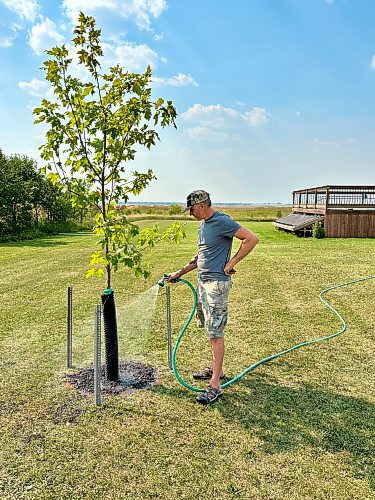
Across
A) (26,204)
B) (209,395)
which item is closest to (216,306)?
(209,395)

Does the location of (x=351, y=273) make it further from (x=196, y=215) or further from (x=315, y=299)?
(x=196, y=215)

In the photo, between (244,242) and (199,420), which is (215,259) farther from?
(199,420)

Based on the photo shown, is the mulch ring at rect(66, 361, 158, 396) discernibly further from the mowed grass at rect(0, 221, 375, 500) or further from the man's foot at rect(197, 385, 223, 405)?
the man's foot at rect(197, 385, 223, 405)

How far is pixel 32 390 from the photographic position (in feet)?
13.0

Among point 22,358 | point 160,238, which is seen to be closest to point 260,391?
point 160,238

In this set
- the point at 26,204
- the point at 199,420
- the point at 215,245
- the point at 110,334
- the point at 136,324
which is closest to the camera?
the point at 199,420

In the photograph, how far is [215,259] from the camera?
3592mm

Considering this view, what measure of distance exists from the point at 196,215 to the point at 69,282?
6.56m

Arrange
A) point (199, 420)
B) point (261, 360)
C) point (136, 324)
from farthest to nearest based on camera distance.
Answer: point (136, 324)
point (261, 360)
point (199, 420)

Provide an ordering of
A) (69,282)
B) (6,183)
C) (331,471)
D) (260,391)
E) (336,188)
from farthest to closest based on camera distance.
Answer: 1. (6,183)
2. (336,188)
3. (69,282)
4. (260,391)
5. (331,471)

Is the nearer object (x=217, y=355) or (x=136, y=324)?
(x=217, y=355)

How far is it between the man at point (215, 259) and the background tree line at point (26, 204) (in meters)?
17.8

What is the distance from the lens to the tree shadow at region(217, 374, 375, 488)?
3039mm

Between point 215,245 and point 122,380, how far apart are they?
166cm
